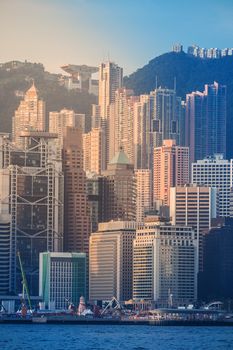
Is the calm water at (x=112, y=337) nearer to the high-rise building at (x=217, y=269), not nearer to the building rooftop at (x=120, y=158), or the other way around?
the high-rise building at (x=217, y=269)

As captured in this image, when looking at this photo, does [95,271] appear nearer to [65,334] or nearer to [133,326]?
[133,326]

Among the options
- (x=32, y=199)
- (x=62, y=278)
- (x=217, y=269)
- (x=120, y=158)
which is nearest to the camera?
(x=217, y=269)

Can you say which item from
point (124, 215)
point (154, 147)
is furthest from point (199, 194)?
point (154, 147)

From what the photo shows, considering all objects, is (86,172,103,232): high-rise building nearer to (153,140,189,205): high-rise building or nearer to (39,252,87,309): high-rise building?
(153,140,189,205): high-rise building

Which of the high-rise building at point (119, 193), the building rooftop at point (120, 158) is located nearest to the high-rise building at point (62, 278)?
the high-rise building at point (119, 193)

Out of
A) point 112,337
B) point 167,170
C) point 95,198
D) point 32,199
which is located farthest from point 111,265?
point 112,337

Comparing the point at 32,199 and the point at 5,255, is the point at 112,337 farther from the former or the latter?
the point at 32,199
